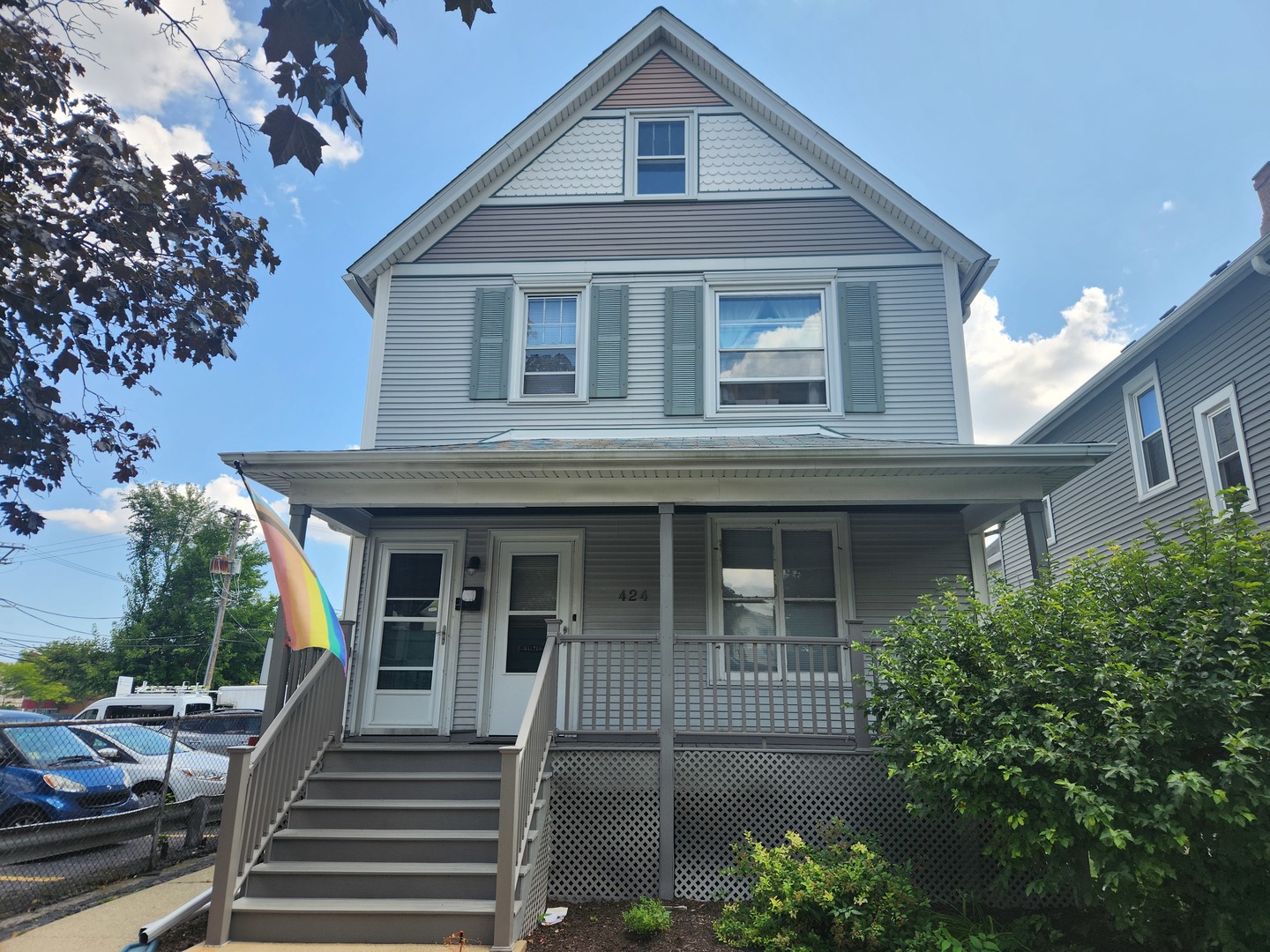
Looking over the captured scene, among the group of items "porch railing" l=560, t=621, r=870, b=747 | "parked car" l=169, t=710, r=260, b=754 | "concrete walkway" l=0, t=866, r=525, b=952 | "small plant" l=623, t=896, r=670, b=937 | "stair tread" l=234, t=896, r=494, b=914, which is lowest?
"concrete walkway" l=0, t=866, r=525, b=952

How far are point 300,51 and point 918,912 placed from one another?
5725mm

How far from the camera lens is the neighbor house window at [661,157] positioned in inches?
370

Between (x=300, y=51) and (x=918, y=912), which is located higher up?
(x=300, y=51)

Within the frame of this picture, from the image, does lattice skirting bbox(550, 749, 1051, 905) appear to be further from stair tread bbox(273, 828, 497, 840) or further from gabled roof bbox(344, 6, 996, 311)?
gabled roof bbox(344, 6, 996, 311)

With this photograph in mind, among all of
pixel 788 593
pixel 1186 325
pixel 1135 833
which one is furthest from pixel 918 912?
pixel 1186 325

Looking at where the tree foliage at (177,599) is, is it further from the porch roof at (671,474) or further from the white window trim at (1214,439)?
the white window trim at (1214,439)

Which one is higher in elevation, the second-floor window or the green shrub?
the second-floor window

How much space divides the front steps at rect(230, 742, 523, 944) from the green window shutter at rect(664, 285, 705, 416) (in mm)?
4121

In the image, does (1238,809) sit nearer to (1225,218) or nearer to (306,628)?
(306,628)

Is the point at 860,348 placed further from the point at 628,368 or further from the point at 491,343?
the point at 491,343

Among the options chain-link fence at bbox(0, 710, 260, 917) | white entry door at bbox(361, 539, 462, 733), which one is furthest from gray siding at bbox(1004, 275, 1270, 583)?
chain-link fence at bbox(0, 710, 260, 917)

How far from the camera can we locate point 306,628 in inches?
203

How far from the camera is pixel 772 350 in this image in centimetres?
867

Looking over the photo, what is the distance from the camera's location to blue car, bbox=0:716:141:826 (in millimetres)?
6957
